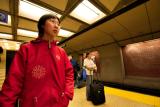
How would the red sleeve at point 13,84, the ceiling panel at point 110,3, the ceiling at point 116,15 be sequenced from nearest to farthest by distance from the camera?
the red sleeve at point 13,84
the ceiling at point 116,15
the ceiling panel at point 110,3

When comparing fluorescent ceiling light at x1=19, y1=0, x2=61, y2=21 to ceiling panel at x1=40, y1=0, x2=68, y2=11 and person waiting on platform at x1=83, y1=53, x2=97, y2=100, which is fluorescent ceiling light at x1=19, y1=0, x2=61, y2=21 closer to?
ceiling panel at x1=40, y1=0, x2=68, y2=11

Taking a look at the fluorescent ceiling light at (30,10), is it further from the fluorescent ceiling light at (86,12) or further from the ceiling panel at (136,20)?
the ceiling panel at (136,20)

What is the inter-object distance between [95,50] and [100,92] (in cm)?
372

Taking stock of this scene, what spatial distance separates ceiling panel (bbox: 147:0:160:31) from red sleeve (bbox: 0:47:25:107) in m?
2.72

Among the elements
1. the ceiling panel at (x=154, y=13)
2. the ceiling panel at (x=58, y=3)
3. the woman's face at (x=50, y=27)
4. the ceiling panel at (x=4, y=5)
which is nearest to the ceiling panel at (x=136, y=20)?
the ceiling panel at (x=154, y=13)

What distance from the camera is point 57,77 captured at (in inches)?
40.5

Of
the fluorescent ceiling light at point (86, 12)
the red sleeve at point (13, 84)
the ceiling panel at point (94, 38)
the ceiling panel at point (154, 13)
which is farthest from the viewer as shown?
the ceiling panel at point (94, 38)

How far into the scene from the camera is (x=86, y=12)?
3496 mm

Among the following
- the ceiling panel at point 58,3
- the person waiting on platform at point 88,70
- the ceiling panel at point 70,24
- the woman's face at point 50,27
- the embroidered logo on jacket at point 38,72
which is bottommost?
the person waiting on platform at point 88,70

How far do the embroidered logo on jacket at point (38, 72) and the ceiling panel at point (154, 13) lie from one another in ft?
8.52

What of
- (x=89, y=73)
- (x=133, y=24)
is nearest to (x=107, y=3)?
(x=133, y=24)

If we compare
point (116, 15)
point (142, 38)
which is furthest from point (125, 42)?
point (116, 15)

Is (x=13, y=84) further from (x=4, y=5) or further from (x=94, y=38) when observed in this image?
(x=94, y=38)

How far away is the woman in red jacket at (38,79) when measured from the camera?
0.87 metres
